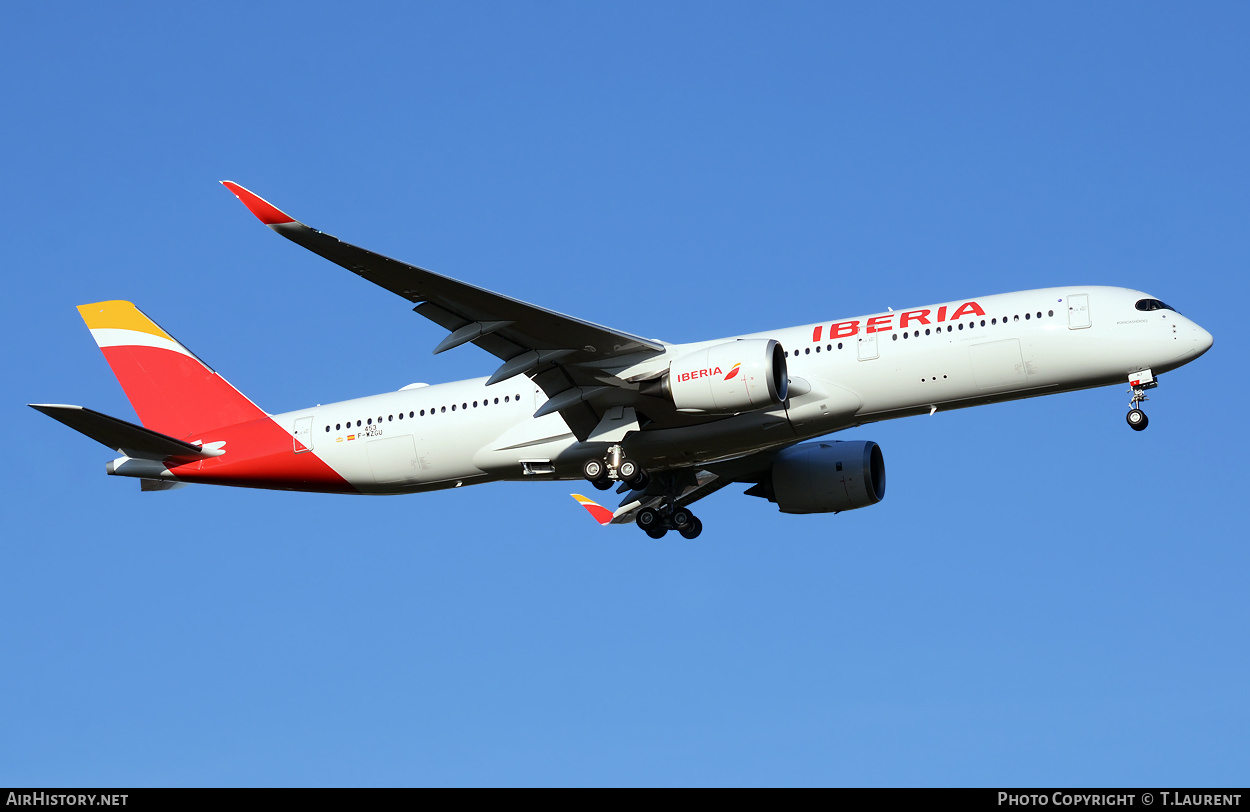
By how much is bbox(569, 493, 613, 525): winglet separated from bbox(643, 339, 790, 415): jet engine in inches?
349

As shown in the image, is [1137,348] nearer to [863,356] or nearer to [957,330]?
[957,330]

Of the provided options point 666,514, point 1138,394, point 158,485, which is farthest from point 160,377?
point 1138,394

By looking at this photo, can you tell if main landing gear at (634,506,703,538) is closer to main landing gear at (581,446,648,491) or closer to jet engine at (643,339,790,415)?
main landing gear at (581,446,648,491)

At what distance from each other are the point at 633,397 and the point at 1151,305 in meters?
11.6

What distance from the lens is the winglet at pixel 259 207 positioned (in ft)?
80.9

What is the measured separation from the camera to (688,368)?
29.2m

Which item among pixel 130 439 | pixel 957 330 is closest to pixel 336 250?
pixel 130 439

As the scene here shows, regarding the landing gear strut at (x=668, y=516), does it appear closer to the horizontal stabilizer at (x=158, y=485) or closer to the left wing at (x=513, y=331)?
the left wing at (x=513, y=331)

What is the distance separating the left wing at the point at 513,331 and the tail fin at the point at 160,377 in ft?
29.7

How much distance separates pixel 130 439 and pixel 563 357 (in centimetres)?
1170

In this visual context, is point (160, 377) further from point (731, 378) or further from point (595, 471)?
point (731, 378)

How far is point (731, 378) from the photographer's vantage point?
2867cm

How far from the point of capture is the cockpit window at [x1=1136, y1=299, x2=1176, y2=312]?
29188 millimetres
